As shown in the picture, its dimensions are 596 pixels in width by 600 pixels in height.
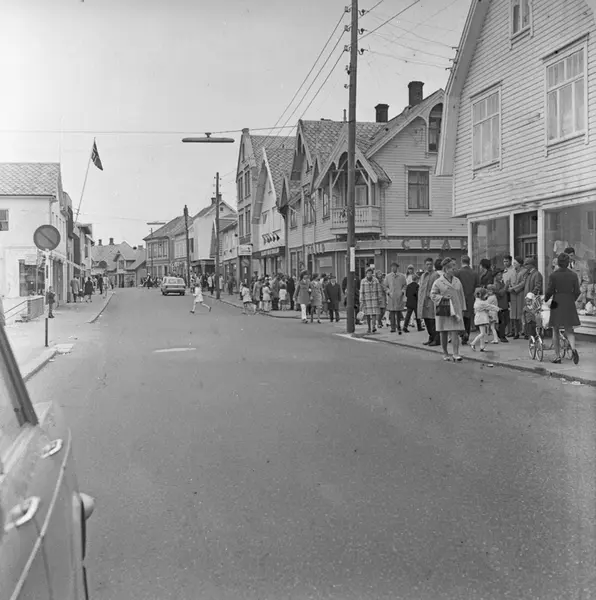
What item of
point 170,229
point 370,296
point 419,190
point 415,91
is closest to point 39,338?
point 370,296

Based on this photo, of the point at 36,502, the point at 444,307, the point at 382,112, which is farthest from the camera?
the point at 382,112

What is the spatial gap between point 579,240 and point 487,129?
15.0 feet

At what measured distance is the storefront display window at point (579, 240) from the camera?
14.8 m

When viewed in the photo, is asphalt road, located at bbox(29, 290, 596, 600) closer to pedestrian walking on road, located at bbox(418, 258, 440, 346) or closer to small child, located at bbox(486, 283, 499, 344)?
small child, located at bbox(486, 283, 499, 344)

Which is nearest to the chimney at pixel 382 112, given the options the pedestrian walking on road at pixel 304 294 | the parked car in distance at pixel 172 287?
the pedestrian walking on road at pixel 304 294

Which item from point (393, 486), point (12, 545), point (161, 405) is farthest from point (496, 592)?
point (161, 405)

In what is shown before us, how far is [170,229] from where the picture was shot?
116875 millimetres

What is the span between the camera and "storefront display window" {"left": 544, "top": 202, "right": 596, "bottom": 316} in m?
14.8

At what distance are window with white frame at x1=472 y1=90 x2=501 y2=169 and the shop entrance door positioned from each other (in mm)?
1676

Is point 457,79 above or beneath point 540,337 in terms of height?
above

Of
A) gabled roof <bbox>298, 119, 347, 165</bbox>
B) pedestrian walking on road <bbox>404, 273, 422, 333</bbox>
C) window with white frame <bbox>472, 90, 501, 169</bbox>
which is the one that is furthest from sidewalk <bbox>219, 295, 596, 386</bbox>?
gabled roof <bbox>298, 119, 347, 165</bbox>

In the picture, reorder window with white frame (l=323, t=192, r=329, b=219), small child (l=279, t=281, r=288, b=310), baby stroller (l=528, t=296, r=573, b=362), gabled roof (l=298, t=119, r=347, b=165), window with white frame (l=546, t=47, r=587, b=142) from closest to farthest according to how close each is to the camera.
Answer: baby stroller (l=528, t=296, r=573, b=362) < window with white frame (l=546, t=47, r=587, b=142) < small child (l=279, t=281, r=288, b=310) < window with white frame (l=323, t=192, r=329, b=219) < gabled roof (l=298, t=119, r=347, b=165)

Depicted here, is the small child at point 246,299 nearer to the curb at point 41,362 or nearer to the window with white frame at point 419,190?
the window with white frame at point 419,190

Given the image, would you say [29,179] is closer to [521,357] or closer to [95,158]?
[95,158]
